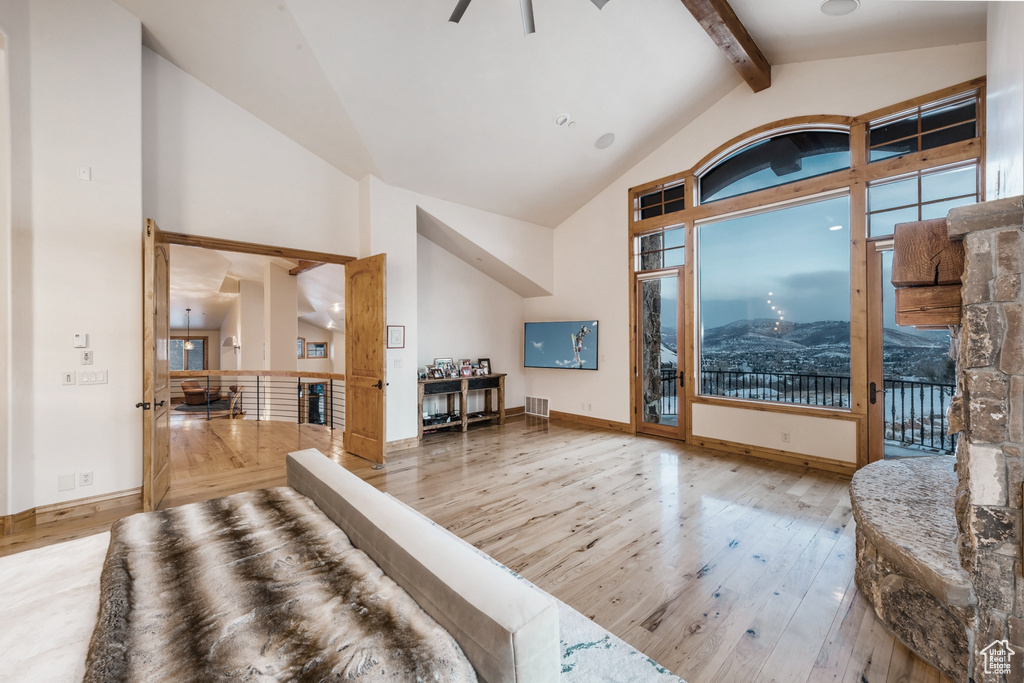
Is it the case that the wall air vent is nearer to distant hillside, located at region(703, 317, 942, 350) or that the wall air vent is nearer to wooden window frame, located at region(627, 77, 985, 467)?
wooden window frame, located at region(627, 77, 985, 467)

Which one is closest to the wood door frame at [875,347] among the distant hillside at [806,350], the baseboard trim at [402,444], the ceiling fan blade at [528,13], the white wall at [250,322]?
the distant hillside at [806,350]

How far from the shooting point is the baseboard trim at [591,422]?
5937mm

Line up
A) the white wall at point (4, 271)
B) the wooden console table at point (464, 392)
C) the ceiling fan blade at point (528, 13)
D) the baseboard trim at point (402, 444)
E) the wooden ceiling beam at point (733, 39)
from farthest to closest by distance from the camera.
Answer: the wooden console table at point (464, 392) → the baseboard trim at point (402, 444) → the wooden ceiling beam at point (733, 39) → the white wall at point (4, 271) → the ceiling fan blade at point (528, 13)

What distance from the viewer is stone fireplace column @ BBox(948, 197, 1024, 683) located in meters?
1.40

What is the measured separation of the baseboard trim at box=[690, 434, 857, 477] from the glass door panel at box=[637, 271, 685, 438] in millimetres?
418

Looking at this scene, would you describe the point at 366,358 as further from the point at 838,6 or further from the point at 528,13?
the point at 838,6

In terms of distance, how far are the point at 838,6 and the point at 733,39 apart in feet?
2.56

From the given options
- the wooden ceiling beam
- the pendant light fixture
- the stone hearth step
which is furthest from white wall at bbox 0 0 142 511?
the pendant light fixture

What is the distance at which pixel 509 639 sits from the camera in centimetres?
102

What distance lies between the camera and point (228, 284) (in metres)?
9.15

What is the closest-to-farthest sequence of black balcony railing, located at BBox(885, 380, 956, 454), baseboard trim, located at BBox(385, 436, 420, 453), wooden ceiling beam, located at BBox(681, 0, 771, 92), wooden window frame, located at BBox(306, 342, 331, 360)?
1. wooden ceiling beam, located at BBox(681, 0, 771, 92)
2. black balcony railing, located at BBox(885, 380, 956, 454)
3. baseboard trim, located at BBox(385, 436, 420, 453)
4. wooden window frame, located at BBox(306, 342, 331, 360)

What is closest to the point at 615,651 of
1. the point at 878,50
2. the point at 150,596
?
the point at 150,596

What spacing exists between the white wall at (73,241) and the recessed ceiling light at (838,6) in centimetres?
577

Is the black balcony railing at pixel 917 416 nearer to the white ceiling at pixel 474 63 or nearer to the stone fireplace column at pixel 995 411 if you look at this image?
the white ceiling at pixel 474 63
